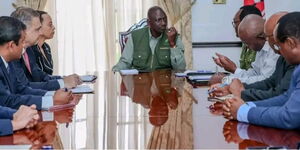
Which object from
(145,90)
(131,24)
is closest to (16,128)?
(145,90)

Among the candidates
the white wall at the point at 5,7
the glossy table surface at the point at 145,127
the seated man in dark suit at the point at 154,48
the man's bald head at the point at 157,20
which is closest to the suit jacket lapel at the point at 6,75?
the glossy table surface at the point at 145,127

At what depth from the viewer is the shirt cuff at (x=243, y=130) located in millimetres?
1989

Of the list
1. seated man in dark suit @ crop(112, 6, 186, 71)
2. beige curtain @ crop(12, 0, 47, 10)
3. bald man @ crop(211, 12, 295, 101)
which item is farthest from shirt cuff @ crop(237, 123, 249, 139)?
beige curtain @ crop(12, 0, 47, 10)

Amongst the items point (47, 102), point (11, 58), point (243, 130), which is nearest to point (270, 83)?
point (243, 130)

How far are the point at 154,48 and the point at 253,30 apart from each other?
5.50 ft

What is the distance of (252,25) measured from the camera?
11.3 ft

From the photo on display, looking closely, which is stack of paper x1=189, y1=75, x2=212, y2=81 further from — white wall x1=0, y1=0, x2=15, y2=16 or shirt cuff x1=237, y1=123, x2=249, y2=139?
white wall x1=0, y1=0, x2=15, y2=16

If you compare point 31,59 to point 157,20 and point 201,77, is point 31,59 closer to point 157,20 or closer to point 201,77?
point 201,77

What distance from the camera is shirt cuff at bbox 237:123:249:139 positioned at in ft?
6.53

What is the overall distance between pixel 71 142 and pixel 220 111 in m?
0.93

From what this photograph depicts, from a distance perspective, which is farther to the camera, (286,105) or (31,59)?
(31,59)

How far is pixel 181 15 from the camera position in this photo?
6098 mm

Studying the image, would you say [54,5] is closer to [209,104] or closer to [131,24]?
[131,24]

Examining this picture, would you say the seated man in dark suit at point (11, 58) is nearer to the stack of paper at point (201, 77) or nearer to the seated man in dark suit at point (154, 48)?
the stack of paper at point (201, 77)
